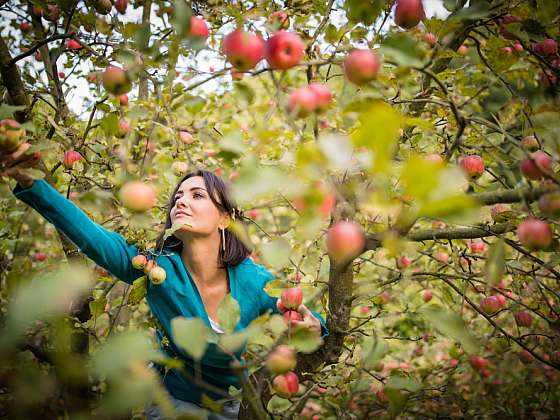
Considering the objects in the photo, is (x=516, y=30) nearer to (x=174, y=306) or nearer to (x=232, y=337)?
(x=232, y=337)

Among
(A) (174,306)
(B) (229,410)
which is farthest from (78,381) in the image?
(B) (229,410)

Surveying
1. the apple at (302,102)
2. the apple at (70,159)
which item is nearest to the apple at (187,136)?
the apple at (70,159)

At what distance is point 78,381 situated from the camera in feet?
1.84

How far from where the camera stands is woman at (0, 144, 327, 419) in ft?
5.18

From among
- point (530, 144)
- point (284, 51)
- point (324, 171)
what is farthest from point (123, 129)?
point (530, 144)

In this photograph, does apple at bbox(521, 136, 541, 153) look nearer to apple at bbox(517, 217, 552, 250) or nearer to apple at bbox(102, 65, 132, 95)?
apple at bbox(517, 217, 552, 250)

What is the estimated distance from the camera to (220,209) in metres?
1.87

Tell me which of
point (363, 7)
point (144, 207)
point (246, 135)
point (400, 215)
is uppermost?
point (246, 135)

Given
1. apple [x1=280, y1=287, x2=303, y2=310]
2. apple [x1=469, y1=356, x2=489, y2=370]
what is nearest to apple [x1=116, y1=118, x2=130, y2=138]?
apple [x1=280, y1=287, x2=303, y2=310]

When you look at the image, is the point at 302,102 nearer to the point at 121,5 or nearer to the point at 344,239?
the point at 344,239

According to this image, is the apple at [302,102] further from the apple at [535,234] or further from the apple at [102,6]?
the apple at [102,6]

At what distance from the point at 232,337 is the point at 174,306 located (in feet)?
3.37

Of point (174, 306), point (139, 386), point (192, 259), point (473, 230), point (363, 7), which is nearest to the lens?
point (139, 386)

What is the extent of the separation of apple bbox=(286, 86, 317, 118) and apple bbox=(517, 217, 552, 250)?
0.51m
